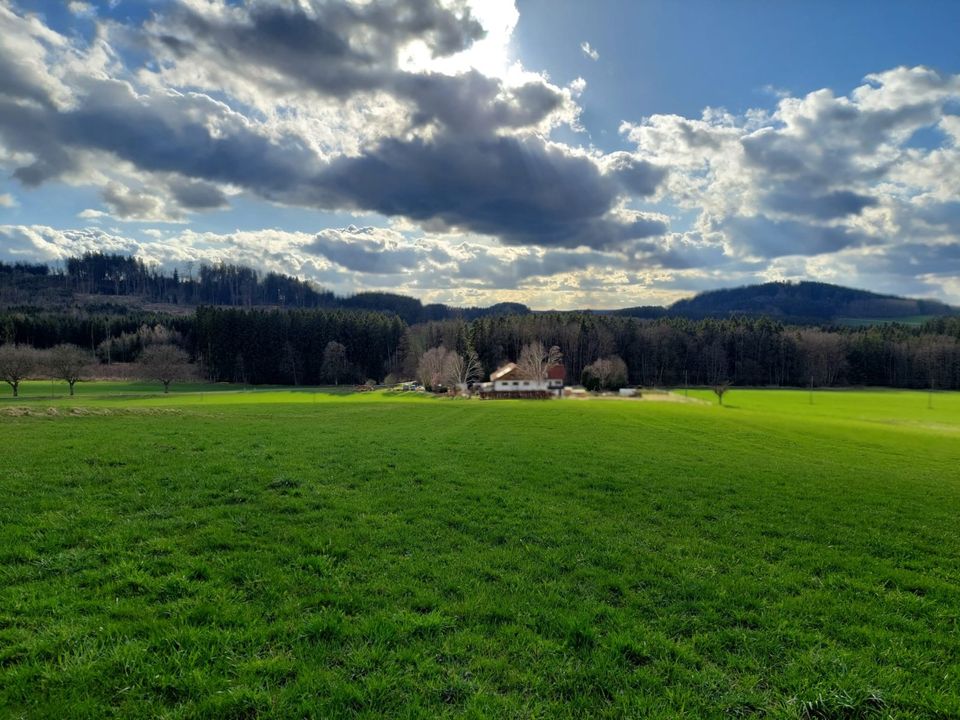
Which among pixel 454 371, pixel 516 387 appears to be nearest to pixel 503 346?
pixel 454 371

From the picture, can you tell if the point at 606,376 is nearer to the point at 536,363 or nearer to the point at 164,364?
the point at 536,363

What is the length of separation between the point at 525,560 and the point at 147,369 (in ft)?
310

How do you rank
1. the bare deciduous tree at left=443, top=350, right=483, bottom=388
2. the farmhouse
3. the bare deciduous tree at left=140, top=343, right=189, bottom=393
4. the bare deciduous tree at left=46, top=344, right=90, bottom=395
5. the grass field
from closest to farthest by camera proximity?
the grass field < the bare deciduous tree at left=46, top=344, right=90, bottom=395 < the bare deciduous tree at left=140, top=343, right=189, bottom=393 < the farmhouse < the bare deciduous tree at left=443, top=350, right=483, bottom=388

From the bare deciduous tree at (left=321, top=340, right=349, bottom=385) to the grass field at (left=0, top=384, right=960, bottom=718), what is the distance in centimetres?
9322

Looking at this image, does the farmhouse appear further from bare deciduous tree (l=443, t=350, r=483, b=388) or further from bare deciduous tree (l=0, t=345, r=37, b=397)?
bare deciduous tree (l=0, t=345, r=37, b=397)

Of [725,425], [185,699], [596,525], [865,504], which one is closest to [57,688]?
[185,699]

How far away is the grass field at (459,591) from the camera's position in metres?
5.24

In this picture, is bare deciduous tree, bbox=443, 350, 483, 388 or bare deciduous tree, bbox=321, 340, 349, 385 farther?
bare deciduous tree, bbox=321, 340, 349, 385

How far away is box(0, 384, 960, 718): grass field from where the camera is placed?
5238 mm

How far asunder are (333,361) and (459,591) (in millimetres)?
106083

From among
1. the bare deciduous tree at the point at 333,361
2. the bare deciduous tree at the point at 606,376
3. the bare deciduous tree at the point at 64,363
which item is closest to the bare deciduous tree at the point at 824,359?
the bare deciduous tree at the point at 606,376

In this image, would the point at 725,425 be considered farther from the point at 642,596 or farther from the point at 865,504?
the point at 642,596

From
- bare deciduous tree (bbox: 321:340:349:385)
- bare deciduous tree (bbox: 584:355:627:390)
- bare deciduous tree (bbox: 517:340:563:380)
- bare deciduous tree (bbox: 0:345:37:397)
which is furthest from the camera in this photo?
bare deciduous tree (bbox: 321:340:349:385)

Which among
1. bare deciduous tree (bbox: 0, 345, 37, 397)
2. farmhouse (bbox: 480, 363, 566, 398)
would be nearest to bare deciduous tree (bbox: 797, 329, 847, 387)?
farmhouse (bbox: 480, 363, 566, 398)
